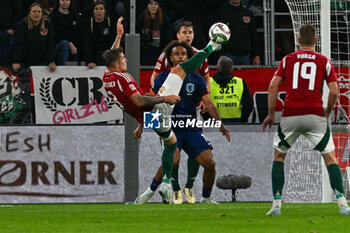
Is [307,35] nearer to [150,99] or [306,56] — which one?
[306,56]

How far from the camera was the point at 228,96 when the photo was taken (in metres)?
14.0

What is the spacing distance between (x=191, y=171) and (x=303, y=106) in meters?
3.85

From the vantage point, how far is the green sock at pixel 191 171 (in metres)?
12.7

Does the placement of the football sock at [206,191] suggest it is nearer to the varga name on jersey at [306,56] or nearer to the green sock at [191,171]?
the green sock at [191,171]

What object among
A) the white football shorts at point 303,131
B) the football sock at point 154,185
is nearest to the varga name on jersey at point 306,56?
the white football shorts at point 303,131

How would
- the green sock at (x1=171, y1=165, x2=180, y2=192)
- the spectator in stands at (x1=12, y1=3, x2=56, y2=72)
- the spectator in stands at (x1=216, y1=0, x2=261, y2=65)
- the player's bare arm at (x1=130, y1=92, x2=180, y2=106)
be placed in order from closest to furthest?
the player's bare arm at (x1=130, y1=92, x2=180, y2=106), the green sock at (x1=171, y1=165, x2=180, y2=192), the spectator in stands at (x1=12, y1=3, x2=56, y2=72), the spectator in stands at (x1=216, y1=0, x2=261, y2=65)

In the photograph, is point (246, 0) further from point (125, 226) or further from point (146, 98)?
point (125, 226)

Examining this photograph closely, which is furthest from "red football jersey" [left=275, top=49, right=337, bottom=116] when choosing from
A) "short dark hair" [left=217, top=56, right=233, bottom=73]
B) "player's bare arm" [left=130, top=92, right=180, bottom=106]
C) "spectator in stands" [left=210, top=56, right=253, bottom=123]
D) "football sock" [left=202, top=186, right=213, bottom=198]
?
"spectator in stands" [left=210, top=56, right=253, bottom=123]

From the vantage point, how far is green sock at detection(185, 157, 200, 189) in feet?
41.6

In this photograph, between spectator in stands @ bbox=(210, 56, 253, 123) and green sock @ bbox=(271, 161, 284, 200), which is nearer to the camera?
green sock @ bbox=(271, 161, 284, 200)

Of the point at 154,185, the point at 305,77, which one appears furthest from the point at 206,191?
the point at 305,77

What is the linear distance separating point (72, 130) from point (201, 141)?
239cm

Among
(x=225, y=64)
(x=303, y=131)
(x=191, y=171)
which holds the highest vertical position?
(x=225, y=64)

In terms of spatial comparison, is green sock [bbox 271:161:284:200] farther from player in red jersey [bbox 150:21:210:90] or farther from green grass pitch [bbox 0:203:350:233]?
player in red jersey [bbox 150:21:210:90]
